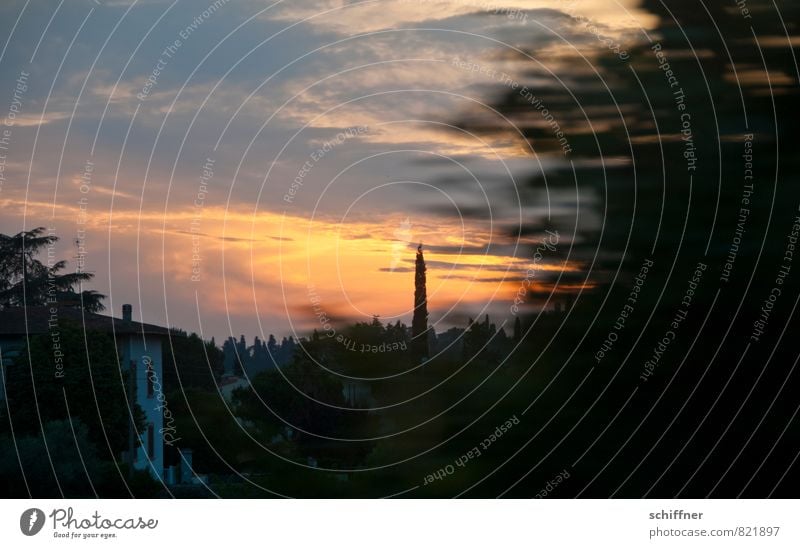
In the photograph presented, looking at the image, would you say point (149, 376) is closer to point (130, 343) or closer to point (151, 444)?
point (130, 343)

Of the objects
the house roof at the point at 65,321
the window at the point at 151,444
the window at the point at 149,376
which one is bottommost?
the window at the point at 151,444

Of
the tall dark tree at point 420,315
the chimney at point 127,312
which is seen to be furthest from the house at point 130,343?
the tall dark tree at point 420,315

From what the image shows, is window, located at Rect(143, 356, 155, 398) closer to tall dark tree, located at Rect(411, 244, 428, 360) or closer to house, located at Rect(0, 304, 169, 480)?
house, located at Rect(0, 304, 169, 480)

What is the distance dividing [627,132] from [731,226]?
503 mm

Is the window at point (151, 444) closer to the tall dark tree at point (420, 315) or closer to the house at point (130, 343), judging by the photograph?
the house at point (130, 343)

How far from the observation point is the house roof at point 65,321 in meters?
4.25

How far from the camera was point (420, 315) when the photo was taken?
379 cm

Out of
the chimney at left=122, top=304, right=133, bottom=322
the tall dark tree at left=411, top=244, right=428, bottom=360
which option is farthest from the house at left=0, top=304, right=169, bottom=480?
the tall dark tree at left=411, top=244, right=428, bottom=360

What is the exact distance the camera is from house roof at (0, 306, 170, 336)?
4250 millimetres

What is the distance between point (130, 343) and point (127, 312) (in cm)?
14

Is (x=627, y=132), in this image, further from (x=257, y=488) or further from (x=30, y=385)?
(x=30, y=385)

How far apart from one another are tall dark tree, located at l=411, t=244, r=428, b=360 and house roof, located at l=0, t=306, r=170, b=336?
1.15 meters

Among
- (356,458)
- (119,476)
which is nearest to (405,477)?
(356,458)

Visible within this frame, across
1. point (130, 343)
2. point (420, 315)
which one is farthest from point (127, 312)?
point (420, 315)
